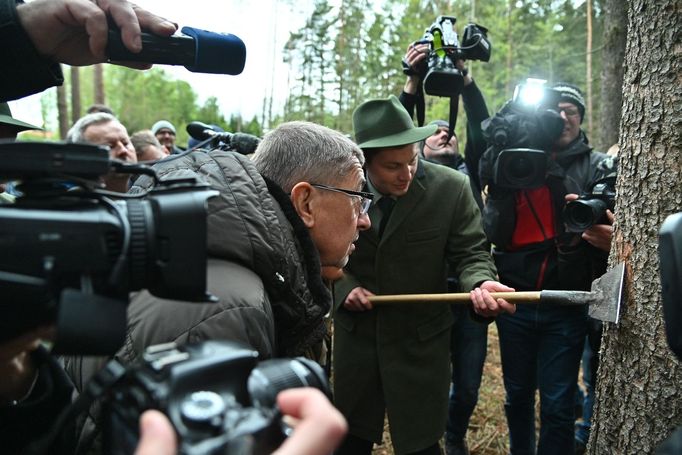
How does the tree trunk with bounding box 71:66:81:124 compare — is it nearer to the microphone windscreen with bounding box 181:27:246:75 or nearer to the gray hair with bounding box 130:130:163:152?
the gray hair with bounding box 130:130:163:152

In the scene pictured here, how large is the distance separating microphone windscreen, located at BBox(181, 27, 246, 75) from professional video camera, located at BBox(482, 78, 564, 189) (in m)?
1.97

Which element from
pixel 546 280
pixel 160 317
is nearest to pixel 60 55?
pixel 160 317

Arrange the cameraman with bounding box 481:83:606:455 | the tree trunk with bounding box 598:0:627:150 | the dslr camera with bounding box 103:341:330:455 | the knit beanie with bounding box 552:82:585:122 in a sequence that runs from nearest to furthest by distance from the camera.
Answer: the dslr camera with bounding box 103:341:330:455
the cameraman with bounding box 481:83:606:455
the knit beanie with bounding box 552:82:585:122
the tree trunk with bounding box 598:0:627:150

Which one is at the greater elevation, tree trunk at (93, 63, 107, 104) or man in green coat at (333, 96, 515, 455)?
tree trunk at (93, 63, 107, 104)

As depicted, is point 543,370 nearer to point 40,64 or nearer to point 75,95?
point 40,64

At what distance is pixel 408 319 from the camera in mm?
3217

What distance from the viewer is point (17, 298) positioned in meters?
0.86

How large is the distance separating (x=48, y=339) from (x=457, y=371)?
3.30 metres

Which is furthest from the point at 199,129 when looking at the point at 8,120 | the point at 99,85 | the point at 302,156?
the point at 99,85

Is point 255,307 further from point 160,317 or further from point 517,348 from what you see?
point 517,348

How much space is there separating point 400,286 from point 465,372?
1062 mm

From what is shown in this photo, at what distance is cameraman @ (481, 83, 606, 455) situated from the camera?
3174 millimetres

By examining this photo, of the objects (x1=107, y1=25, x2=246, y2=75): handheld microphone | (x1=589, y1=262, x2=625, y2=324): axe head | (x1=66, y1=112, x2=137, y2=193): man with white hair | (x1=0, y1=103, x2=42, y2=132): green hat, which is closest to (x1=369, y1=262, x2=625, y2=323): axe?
(x1=589, y1=262, x2=625, y2=324): axe head

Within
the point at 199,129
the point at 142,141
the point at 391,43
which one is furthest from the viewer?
the point at 391,43
